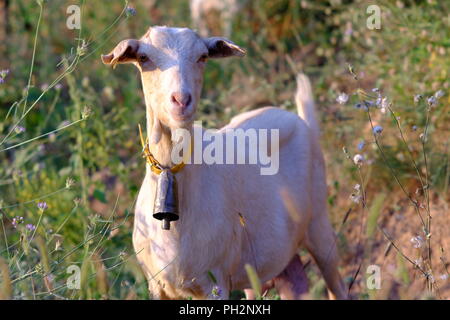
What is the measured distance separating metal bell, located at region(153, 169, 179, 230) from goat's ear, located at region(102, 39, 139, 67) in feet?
1.84

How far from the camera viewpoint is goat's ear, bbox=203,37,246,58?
13.3 ft

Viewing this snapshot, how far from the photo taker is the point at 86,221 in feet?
18.2

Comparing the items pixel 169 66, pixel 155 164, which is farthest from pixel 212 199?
pixel 169 66

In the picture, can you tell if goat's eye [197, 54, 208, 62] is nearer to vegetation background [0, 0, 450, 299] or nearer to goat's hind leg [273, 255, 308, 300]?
vegetation background [0, 0, 450, 299]

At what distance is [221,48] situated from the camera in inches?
163

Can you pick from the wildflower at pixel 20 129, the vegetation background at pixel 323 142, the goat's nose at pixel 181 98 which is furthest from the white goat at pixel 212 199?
the wildflower at pixel 20 129

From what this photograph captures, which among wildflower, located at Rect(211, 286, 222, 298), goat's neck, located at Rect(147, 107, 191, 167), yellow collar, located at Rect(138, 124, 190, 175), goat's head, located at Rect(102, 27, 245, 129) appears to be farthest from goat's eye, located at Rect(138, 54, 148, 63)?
wildflower, located at Rect(211, 286, 222, 298)

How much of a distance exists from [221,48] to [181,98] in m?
0.60

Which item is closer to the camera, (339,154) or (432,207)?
(432,207)

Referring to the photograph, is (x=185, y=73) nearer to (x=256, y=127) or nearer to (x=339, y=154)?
(x=256, y=127)

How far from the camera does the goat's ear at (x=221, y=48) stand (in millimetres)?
4051
